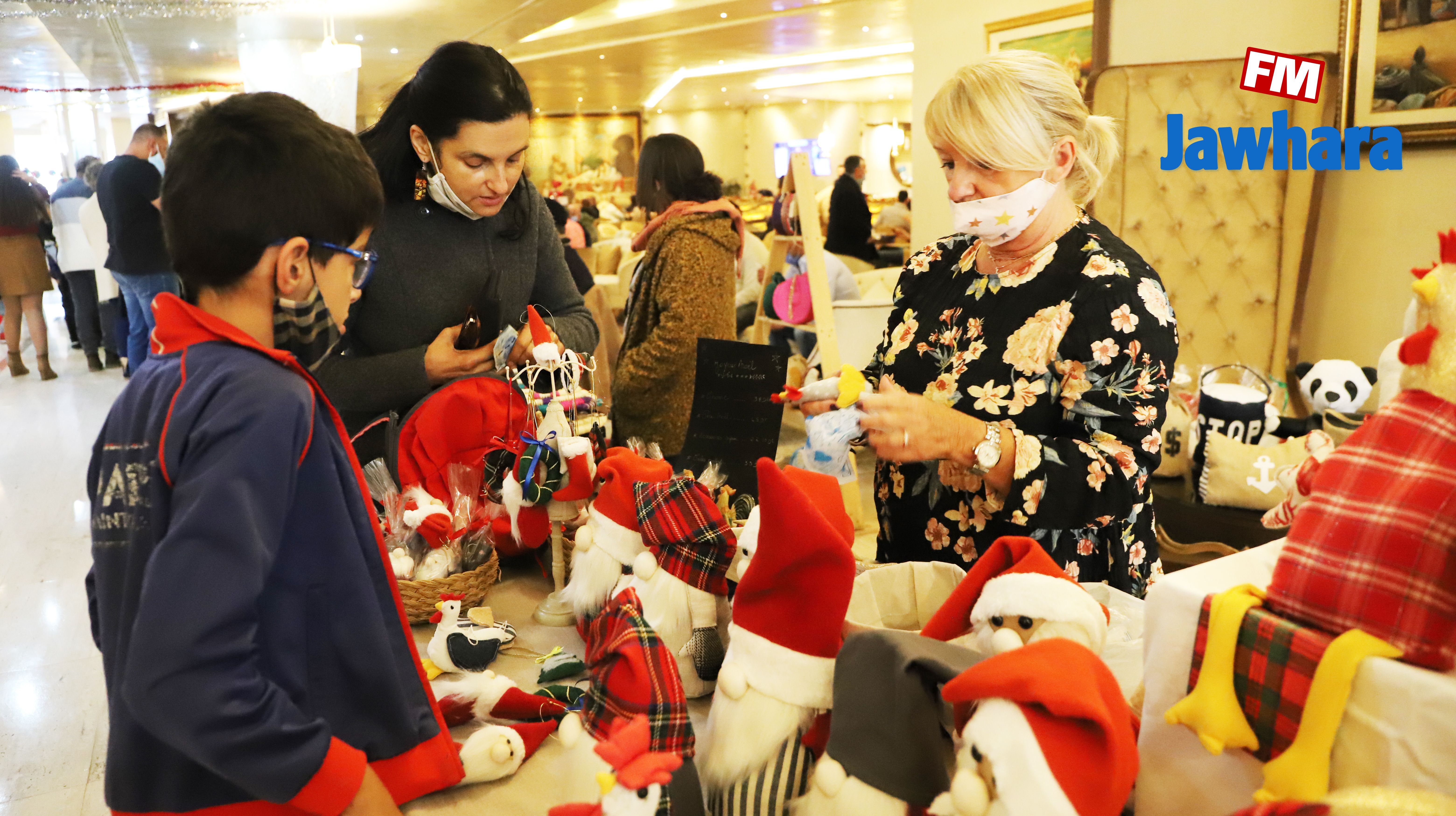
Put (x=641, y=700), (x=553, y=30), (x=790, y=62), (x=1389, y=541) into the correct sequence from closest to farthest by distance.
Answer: (x=1389, y=541)
(x=641, y=700)
(x=553, y=30)
(x=790, y=62)

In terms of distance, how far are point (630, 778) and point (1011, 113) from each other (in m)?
1.08

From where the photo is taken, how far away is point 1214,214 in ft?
11.1

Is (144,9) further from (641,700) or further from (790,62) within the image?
(641,700)

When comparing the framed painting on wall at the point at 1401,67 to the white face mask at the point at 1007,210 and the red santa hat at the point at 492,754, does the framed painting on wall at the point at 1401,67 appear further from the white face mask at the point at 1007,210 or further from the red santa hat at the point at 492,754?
the red santa hat at the point at 492,754

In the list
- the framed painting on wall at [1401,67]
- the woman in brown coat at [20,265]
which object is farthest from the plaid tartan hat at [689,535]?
the woman in brown coat at [20,265]

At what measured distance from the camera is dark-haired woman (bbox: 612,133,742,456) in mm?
3016

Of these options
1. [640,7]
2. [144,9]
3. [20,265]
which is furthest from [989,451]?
[640,7]

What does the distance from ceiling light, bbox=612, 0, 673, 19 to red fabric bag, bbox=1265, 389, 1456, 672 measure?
10.7 metres

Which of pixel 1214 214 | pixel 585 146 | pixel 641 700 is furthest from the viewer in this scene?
pixel 585 146

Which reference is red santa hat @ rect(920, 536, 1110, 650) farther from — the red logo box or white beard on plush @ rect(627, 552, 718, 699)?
the red logo box

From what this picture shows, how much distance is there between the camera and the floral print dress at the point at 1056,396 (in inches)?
52.3

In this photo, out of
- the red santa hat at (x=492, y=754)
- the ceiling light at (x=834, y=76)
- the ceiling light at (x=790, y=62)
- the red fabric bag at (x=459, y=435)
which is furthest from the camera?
the ceiling light at (x=834, y=76)

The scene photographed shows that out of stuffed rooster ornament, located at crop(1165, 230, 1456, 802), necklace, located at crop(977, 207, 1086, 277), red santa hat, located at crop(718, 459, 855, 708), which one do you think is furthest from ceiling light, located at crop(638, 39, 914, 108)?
stuffed rooster ornament, located at crop(1165, 230, 1456, 802)

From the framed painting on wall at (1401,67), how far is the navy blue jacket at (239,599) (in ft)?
11.1
